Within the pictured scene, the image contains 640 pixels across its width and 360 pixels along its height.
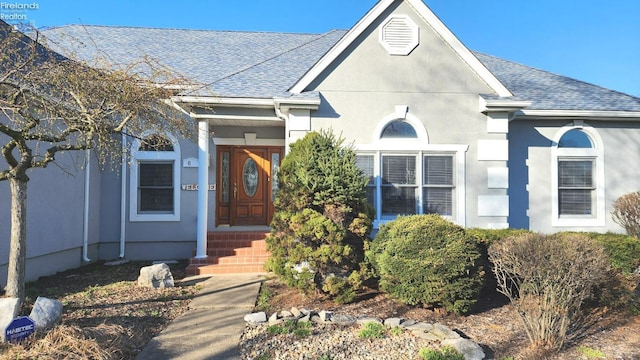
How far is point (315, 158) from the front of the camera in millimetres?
6316

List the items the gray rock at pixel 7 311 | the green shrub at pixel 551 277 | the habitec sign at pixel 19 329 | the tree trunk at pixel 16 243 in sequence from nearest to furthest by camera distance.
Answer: the habitec sign at pixel 19 329
the gray rock at pixel 7 311
the green shrub at pixel 551 277
the tree trunk at pixel 16 243

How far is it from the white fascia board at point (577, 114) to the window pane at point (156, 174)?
27.6 feet

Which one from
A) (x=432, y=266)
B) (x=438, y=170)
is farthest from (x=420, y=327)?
(x=438, y=170)

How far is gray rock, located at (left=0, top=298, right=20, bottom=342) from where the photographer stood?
13.0 feet

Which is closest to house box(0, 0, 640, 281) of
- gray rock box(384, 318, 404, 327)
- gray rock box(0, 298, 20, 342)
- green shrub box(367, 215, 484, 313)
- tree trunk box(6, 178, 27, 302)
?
tree trunk box(6, 178, 27, 302)

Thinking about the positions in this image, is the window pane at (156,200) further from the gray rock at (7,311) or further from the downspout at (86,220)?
the gray rock at (7,311)

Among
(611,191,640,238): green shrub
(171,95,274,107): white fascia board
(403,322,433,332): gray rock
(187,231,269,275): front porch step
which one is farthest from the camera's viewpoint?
(187,231,269,275): front porch step

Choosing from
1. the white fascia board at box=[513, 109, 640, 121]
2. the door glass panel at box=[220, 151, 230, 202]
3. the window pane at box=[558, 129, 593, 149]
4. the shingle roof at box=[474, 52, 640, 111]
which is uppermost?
the shingle roof at box=[474, 52, 640, 111]

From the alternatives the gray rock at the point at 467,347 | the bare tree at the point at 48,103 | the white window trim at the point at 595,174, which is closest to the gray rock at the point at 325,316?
the gray rock at the point at 467,347

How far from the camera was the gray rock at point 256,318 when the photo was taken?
5031 mm

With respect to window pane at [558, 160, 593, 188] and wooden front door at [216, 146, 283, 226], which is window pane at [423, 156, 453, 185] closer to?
window pane at [558, 160, 593, 188]

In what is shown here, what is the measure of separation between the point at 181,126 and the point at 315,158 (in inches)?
88.7

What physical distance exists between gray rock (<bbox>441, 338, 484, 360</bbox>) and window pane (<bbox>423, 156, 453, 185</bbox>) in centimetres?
433

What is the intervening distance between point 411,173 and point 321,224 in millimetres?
3213
